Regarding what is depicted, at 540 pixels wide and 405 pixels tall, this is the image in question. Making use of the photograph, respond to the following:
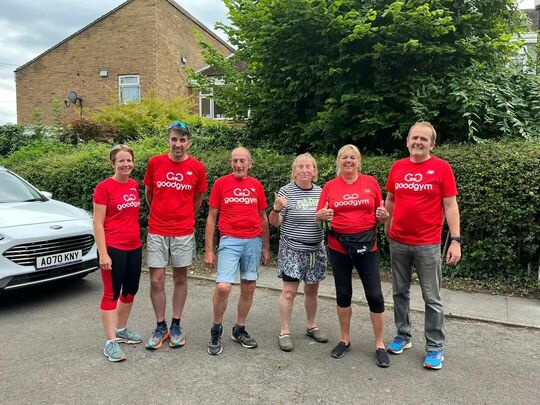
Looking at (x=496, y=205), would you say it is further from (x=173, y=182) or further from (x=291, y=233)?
(x=173, y=182)

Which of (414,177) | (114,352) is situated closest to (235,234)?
(114,352)

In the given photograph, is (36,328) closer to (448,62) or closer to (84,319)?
(84,319)

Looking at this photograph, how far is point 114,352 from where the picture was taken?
3.65m

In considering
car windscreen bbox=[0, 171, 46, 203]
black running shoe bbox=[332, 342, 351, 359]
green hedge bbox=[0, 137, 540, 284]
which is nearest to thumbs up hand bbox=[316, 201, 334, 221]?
black running shoe bbox=[332, 342, 351, 359]

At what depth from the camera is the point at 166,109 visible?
16.1 metres

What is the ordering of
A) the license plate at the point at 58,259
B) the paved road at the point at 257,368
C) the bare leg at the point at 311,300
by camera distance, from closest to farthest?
the paved road at the point at 257,368 < the bare leg at the point at 311,300 < the license plate at the point at 58,259

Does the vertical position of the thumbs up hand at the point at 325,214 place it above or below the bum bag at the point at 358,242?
above

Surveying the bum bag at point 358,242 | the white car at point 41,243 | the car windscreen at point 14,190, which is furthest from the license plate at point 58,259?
the bum bag at point 358,242

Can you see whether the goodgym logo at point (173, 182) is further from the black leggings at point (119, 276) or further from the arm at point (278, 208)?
the arm at point (278, 208)

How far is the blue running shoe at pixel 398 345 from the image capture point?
380 centimetres

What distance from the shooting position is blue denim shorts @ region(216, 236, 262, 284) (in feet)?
12.4

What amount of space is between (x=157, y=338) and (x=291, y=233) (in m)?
1.51

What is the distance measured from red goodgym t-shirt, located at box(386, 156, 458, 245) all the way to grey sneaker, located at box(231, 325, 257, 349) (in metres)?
1.59

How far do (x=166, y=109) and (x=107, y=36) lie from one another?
23.8 ft
